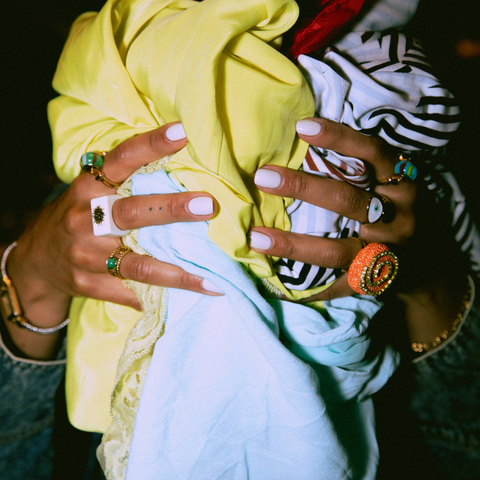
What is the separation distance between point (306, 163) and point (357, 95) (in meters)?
0.12

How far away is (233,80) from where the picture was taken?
0.40m

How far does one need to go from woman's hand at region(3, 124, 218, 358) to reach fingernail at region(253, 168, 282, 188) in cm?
8

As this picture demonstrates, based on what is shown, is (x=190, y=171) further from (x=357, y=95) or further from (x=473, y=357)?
(x=473, y=357)

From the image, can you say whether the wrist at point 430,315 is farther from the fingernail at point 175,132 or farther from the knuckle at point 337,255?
A: the fingernail at point 175,132

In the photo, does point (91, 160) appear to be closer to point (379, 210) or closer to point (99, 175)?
point (99, 175)

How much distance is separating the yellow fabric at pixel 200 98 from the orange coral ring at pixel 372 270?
78 millimetres

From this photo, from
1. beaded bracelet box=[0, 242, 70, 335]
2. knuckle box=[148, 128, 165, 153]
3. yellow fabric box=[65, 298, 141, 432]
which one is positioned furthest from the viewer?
beaded bracelet box=[0, 242, 70, 335]

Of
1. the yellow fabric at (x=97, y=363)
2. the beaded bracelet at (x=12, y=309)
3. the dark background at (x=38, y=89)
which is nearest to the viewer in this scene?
the yellow fabric at (x=97, y=363)

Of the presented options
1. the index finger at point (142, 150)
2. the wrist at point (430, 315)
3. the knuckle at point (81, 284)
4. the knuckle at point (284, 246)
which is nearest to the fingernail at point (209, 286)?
the knuckle at point (284, 246)

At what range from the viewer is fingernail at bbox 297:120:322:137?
0.45 metres

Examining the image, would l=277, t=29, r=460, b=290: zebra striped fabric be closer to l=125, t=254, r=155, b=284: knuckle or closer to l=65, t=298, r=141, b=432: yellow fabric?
l=125, t=254, r=155, b=284: knuckle

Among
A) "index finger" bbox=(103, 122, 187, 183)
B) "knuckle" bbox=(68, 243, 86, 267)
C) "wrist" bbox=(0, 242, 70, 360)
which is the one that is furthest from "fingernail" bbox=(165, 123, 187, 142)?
"wrist" bbox=(0, 242, 70, 360)

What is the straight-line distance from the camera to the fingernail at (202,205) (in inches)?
16.9

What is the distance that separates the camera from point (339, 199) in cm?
52
